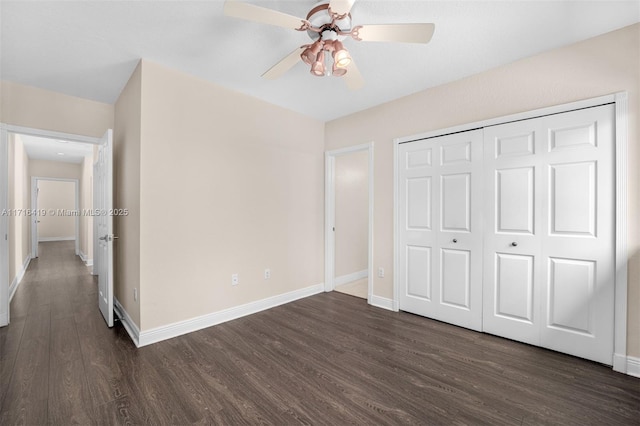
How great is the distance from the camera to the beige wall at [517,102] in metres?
2.02

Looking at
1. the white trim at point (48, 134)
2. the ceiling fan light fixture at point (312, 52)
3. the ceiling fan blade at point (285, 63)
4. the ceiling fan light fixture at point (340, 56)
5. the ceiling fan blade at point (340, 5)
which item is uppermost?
the ceiling fan blade at point (340, 5)

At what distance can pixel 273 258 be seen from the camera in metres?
3.54

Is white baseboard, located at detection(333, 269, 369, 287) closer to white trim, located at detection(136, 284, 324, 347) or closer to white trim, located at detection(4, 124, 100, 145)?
white trim, located at detection(136, 284, 324, 347)

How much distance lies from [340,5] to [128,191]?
2.63 metres

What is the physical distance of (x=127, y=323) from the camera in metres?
2.81

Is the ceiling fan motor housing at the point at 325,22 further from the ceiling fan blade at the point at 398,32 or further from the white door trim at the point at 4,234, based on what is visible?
the white door trim at the point at 4,234

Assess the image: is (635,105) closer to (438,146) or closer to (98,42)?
(438,146)

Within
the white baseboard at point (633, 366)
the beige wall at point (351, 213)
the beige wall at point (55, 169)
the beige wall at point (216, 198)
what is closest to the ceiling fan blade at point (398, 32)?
the beige wall at point (216, 198)

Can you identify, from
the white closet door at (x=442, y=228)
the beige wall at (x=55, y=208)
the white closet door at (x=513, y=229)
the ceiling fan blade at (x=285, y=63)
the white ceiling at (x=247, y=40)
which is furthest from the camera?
the beige wall at (x=55, y=208)

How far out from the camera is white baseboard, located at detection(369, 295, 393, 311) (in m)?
3.40

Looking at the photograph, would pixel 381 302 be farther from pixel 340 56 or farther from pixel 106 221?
pixel 106 221

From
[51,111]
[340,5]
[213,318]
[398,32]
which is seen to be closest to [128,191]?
[51,111]

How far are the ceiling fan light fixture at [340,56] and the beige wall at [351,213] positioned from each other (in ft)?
8.36

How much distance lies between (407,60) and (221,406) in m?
3.05
